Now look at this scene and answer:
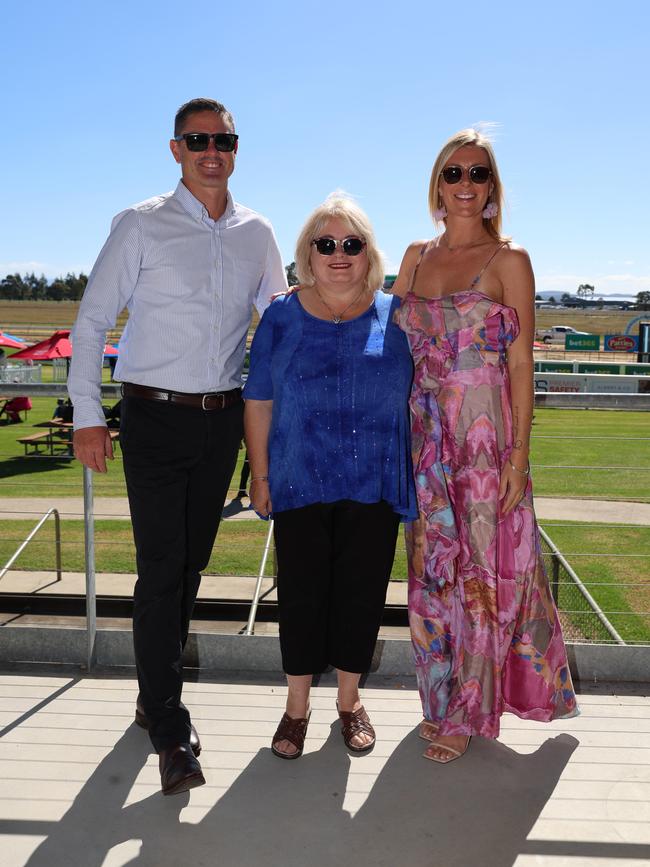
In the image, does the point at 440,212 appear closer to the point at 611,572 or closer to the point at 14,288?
the point at 611,572

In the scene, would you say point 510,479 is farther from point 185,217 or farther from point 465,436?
point 185,217

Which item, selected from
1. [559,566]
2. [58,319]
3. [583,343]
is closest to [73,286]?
[58,319]

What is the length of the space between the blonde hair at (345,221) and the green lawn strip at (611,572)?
6750 millimetres

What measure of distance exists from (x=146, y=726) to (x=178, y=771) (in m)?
0.36

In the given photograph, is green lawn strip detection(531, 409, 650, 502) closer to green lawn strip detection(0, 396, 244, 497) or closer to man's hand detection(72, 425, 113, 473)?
green lawn strip detection(0, 396, 244, 497)

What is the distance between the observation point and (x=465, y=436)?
229 cm

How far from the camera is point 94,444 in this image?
7.47 feet

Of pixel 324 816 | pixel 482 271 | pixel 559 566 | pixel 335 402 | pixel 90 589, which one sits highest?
pixel 482 271

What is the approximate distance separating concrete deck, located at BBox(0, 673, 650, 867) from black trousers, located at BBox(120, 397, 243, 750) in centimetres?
23

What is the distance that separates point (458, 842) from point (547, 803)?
298 mm

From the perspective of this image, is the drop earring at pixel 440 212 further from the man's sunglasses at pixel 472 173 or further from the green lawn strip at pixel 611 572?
the green lawn strip at pixel 611 572

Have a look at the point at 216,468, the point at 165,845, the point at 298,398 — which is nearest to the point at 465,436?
the point at 298,398

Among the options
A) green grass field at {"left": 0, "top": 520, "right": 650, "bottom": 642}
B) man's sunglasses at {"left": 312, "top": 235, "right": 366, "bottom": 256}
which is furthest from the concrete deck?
green grass field at {"left": 0, "top": 520, "right": 650, "bottom": 642}

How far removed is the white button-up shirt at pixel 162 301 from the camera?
2.28m
